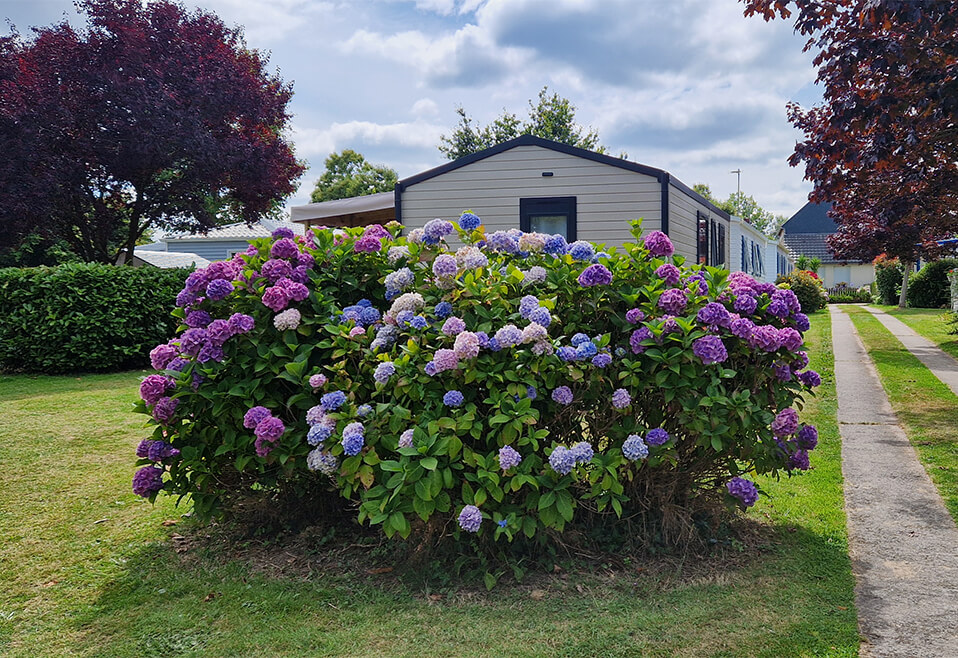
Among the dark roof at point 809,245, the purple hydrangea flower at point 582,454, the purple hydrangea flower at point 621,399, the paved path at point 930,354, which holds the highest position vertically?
the dark roof at point 809,245

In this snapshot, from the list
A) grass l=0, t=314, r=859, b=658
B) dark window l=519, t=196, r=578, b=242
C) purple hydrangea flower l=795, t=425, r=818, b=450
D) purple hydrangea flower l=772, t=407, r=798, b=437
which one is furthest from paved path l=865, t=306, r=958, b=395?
grass l=0, t=314, r=859, b=658

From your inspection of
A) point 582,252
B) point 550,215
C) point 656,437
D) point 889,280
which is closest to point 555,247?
point 582,252

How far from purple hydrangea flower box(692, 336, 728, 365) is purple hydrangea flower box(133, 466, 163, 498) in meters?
2.64

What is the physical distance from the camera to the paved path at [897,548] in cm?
261

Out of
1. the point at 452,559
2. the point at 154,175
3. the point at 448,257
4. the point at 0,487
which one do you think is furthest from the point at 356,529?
the point at 154,175

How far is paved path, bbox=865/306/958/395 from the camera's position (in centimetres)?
874

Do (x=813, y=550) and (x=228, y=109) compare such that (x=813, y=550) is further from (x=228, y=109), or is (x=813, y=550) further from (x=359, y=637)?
(x=228, y=109)

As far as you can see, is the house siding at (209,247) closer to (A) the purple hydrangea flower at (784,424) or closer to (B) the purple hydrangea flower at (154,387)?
(B) the purple hydrangea flower at (154,387)

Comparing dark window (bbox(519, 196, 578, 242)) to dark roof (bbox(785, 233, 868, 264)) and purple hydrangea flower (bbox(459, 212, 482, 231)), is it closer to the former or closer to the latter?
purple hydrangea flower (bbox(459, 212, 482, 231))

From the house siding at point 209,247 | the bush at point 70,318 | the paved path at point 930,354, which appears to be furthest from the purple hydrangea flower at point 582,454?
the house siding at point 209,247

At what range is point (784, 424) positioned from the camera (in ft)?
10.8

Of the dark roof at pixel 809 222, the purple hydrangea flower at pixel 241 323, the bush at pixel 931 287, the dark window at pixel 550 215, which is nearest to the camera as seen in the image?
the purple hydrangea flower at pixel 241 323

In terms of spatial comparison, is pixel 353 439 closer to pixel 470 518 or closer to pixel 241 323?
pixel 470 518

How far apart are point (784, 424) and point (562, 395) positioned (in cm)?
115
